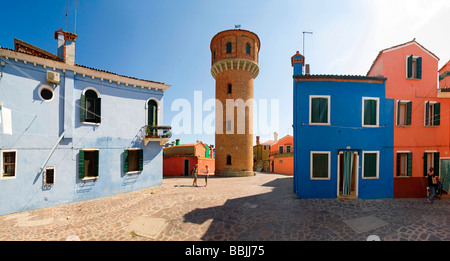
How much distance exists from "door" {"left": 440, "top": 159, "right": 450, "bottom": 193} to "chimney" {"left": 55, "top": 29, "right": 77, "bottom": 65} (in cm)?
2262

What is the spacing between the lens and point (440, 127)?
10352 millimetres

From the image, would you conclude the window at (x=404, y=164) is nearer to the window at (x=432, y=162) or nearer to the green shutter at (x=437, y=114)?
the window at (x=432, y=162)

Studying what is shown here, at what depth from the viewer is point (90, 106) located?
10227 millimetres

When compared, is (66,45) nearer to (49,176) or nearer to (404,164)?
(49,176)

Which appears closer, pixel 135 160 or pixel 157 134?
pixel 135 160

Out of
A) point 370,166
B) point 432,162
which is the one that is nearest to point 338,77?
point 370,166

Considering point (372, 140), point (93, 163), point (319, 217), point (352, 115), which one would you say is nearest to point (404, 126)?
point (372, 140)

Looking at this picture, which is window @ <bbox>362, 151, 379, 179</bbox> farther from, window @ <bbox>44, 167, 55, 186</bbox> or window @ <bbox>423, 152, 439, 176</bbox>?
window @ <bbox>44, 167, 55, 186</bbox>

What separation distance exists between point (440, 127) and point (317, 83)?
799cm

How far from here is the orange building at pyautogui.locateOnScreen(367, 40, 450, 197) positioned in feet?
33.2

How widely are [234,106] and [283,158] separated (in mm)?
13666
